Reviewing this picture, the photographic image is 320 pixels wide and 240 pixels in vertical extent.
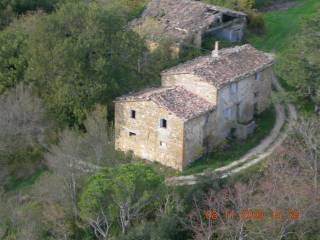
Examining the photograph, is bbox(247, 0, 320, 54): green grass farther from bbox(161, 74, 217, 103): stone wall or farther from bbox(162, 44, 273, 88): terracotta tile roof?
bbox(161, 74, 217, 103): stone wall

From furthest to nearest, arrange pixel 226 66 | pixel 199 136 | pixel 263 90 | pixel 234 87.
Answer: pixel 263 90 → pixel 226 66 → pixel 234 87 → pixel 199 136

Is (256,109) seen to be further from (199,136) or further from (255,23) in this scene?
(255,23)

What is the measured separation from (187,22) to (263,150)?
1726 cm

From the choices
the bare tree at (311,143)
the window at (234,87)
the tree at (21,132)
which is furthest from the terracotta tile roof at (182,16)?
the bare tree at (311,143)

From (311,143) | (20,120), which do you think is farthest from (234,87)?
(20,120)

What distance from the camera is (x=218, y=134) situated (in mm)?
44344

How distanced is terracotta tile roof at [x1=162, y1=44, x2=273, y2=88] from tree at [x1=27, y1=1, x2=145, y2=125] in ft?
10.7

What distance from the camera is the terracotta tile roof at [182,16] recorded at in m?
56.2

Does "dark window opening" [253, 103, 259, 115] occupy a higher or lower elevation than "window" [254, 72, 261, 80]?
lower

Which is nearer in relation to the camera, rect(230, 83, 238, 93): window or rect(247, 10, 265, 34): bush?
rect(230, 83, 238, 93): window

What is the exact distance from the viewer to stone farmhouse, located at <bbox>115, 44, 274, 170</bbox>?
137ft

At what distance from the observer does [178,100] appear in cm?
4259

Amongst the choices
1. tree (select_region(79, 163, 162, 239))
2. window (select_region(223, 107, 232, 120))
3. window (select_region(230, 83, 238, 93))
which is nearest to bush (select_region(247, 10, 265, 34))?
window (select_region(230, 83, 238, 93))
